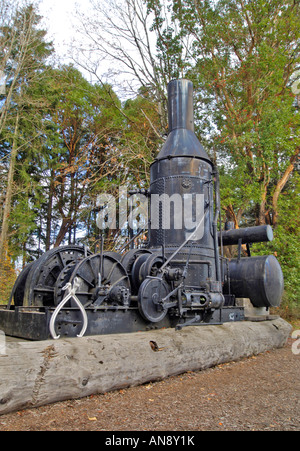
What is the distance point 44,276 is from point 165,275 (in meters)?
1.94

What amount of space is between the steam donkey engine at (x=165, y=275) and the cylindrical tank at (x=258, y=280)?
0.07 ft

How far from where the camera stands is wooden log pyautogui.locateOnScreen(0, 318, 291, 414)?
11.9ft

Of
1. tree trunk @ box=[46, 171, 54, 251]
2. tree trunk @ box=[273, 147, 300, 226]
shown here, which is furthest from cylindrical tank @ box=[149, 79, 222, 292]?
tree trunk @ box=[46, 171, 54, 251]

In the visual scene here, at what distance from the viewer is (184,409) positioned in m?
3.79

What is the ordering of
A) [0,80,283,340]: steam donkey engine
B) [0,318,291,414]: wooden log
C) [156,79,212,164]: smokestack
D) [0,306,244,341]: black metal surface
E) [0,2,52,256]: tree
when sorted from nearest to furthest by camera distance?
[0,318,291,414]: wooden log
[0,306,244,341]: black metal surface
[0,80,283,340]: steam donkey engine
[156,79,212,164]: smokestack
[0,2,52,256]: tree

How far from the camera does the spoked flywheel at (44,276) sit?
5.68 m

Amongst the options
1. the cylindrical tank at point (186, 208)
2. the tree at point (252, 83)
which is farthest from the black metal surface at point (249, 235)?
the tree at point (252, 83)

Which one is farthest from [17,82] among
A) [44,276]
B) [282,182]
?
[44,276]

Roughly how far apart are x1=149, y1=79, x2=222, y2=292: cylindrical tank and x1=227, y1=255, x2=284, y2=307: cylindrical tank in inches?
43.3

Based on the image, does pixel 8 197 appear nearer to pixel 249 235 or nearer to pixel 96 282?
pixel 249 235

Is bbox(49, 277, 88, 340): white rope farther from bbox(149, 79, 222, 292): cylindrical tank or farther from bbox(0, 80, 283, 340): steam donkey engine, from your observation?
bbox(149, 79, 222, 292): cylindrical tank

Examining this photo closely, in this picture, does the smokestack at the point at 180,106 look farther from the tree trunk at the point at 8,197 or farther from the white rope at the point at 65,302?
the tree trunk at the point at 8,197
